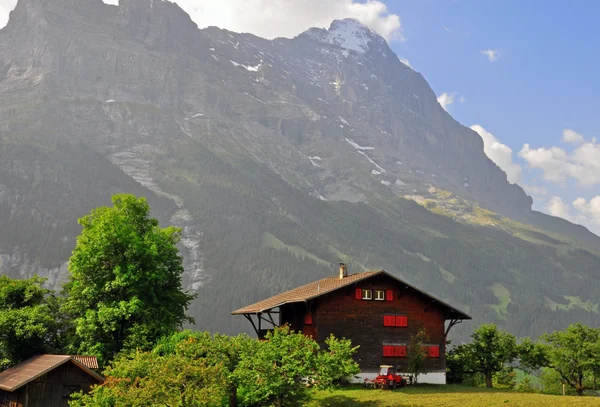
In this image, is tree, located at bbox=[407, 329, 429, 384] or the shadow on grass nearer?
the shadow on grass

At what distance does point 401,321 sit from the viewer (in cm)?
5644

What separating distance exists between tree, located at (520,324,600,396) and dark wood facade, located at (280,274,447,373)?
1014 centimetres

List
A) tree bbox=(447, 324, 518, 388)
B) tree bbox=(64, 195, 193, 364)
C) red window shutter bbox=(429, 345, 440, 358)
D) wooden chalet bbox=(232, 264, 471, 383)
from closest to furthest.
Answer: tree bbox=(64, 195, 193, 364), wooden chalet bbox=(232, 264, 471, 383), red window shutter bbox=(429, 345, 440, 358), tree bbox=(447, 324, 518, 388)

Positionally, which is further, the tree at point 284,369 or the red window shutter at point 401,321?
the red window shutter at point 401,321

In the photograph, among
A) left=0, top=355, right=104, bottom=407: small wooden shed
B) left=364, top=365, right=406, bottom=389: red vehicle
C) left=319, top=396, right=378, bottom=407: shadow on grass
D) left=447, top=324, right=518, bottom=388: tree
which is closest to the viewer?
left=319, top=396, right=378, bottom=407: shadow on grass

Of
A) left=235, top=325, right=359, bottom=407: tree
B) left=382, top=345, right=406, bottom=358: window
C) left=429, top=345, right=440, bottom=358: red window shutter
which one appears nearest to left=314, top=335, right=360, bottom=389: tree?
left=235, top=325, right=359, bottom=407: tree

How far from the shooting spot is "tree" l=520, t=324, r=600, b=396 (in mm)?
56281

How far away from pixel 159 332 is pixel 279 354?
57.8ft

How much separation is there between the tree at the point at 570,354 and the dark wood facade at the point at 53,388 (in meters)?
41.0

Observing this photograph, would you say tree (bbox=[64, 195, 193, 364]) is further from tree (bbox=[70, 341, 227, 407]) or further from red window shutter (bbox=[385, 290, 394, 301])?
red window shutter (bbox=[385, 290, 394, 301])

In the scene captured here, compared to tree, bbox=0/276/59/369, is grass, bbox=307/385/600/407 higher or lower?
lower

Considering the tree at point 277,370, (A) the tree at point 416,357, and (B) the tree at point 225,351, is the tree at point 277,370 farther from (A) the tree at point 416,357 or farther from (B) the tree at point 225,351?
(A) the tree at point 416,357

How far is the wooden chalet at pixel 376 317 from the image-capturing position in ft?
178

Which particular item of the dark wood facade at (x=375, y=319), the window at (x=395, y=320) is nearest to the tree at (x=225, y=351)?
the dark wood facade at (x=375, y=319)
